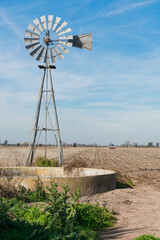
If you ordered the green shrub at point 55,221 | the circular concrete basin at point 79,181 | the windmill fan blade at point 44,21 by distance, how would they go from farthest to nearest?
the windmill fan blade at point 44,21 < the circular concrete basin at point 79,181 < the green shrub at point 55,221

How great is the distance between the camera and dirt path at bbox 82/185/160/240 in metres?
6.03

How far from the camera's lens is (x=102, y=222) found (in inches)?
262

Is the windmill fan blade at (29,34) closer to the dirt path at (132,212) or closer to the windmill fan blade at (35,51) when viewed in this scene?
the windmill fan blade at (35,51)

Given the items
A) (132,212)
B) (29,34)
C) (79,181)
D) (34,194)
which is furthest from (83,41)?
(132,212)

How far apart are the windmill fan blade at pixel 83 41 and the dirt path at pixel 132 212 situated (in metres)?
8.18

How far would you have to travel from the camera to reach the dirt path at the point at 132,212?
6.03 metres

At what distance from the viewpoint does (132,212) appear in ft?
25.3

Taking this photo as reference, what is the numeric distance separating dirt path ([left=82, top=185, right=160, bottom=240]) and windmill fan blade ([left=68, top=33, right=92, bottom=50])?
8183 millimetres

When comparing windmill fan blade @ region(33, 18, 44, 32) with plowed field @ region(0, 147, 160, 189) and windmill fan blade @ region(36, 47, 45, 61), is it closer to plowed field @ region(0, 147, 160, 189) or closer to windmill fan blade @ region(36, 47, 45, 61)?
windmill fan blade @ region(36, 47, 45, 61)

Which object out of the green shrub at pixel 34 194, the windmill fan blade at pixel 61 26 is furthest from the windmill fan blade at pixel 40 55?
the green shrub at pixel 34 194

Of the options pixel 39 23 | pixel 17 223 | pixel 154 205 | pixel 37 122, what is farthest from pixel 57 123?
pixel 17 223

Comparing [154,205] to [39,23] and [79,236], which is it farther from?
[39,23]

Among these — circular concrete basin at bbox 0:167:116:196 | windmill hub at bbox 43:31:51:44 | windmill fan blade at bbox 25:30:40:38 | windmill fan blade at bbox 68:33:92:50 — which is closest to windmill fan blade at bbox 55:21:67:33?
windmill hub at bbox 43:31:51:44

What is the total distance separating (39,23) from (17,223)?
11.9 meters
